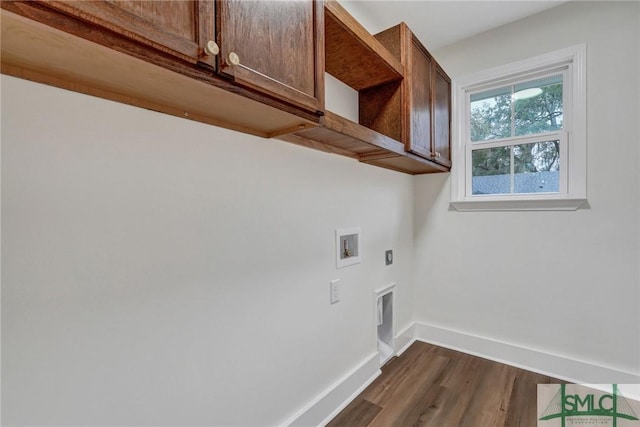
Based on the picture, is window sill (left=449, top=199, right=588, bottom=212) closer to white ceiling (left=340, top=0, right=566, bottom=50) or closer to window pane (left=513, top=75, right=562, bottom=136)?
window pane (left=513, top=75, right=562, bottom=136)

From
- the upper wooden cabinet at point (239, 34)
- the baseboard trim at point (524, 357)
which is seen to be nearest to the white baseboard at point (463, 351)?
the baseboard trim at point (524, 357)

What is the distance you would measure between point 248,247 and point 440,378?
1.74 metres

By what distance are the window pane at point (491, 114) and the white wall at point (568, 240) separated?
241 mm

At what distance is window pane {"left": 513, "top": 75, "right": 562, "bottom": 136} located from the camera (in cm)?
204

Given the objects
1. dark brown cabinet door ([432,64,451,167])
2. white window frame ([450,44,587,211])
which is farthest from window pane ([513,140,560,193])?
dark brown cabinet door ([432,64,451,167])

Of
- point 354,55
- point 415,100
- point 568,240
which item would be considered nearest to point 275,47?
point 354,55

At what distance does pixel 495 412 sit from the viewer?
165cm

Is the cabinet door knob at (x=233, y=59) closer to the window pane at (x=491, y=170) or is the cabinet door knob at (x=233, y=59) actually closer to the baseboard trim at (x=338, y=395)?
the baseboard trim at (x=338, y=395)

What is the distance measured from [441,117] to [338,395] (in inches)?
83.0

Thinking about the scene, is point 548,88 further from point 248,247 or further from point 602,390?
point 248,247

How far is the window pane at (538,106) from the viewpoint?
204cm

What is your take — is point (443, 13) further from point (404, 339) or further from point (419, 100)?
point (404, 339)

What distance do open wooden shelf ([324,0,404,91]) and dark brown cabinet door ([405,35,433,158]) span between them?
144 millimetres

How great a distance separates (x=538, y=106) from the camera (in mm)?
2111
